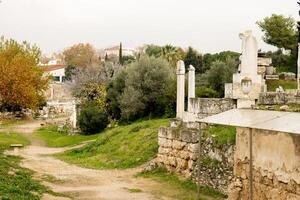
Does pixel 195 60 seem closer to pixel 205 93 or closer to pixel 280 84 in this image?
pixel 205 93

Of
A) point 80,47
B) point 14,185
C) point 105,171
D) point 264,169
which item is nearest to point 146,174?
point 105,171

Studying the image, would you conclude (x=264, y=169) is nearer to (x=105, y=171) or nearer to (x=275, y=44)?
(x=105, y=171)

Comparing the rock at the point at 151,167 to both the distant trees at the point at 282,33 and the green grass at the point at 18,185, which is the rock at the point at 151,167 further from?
the distant trees at the point at 282,33

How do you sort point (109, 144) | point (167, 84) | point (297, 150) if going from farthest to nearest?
point (167, 84)
point (109, 144)
point (297, 150)

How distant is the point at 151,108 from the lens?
107 ft

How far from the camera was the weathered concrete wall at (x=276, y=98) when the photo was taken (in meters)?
14.1

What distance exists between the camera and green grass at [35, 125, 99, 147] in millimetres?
31922

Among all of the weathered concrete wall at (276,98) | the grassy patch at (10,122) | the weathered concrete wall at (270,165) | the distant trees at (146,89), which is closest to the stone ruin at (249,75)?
the weathered concrete wall at (276,98)

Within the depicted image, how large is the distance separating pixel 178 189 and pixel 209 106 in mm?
3580

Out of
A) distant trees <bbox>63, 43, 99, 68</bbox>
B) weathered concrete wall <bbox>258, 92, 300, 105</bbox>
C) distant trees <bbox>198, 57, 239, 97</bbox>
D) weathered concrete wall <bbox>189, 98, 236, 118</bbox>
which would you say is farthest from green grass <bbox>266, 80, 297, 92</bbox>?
distant trees <bbox>63, 43, 99, 68</bbox>

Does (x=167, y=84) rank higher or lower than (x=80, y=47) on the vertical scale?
lower

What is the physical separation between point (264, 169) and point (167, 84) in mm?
21690

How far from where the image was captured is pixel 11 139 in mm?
33312

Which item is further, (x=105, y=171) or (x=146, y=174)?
(x=105, y=171)
